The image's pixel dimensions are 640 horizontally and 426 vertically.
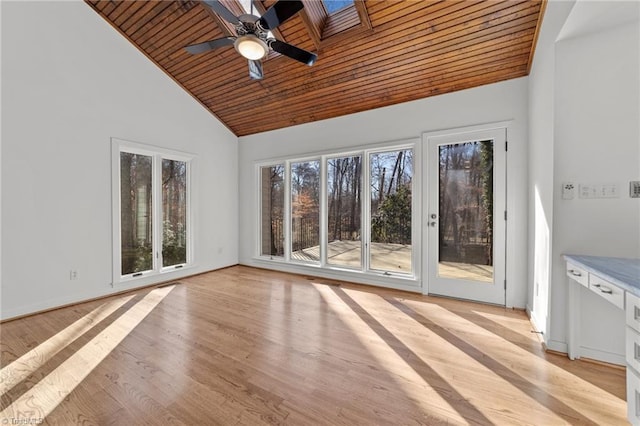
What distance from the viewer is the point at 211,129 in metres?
5.04

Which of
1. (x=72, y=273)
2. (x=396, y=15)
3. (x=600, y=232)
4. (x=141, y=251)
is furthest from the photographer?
(x=141, y=251)

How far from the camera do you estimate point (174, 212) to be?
4547 millimetres

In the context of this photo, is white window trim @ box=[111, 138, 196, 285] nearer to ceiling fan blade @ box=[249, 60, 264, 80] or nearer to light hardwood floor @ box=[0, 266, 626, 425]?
light hardwood floor @ box=[0, 266, 626, 425]

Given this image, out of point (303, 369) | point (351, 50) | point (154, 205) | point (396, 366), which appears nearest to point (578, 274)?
point (396, 366)

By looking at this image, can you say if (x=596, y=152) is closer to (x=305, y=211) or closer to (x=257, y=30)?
(x=257, y=30)

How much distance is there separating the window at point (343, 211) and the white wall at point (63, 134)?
223cm

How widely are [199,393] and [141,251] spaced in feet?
10.5

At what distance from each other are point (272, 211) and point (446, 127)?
135 inches

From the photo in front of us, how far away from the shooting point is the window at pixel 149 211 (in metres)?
3.82

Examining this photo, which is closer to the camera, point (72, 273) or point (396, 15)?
point (396, 15)

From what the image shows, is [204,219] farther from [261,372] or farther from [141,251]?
[261,372]

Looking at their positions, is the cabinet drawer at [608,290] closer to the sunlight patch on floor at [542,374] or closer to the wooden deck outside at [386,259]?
the sunlight patch on floor at [542,374]

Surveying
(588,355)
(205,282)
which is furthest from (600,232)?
(205,282)

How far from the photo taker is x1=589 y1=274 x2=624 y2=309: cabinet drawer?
146 centimetres
